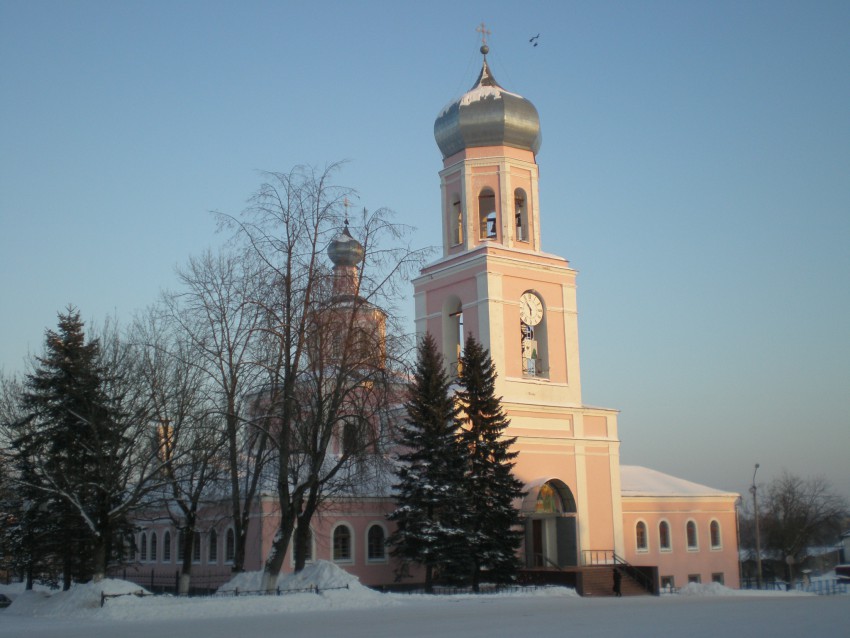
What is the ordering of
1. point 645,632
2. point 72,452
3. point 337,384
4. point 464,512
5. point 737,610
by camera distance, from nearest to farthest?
point 645,632
point 737,610
point 337,384
point 72,452
point 464,512

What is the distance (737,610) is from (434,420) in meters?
12.2

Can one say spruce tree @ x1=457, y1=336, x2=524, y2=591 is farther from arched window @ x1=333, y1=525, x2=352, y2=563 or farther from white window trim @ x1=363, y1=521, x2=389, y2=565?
arched window @ x1=333, y1=525, x2=352, y2=563

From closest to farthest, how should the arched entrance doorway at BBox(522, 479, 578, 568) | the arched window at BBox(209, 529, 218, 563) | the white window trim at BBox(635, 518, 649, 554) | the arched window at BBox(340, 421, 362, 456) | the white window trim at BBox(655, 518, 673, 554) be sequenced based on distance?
the arched window at BBox(340, 421, 362, 456) → the arched entrance doorway at BBox(522, 479, 578, 568) → the arched window at BBox(209, 529, 218, 563) → the white window trim at BBox(635, 518, 649, 554) → the white window trim at BBox(655, 518, 673, 554)

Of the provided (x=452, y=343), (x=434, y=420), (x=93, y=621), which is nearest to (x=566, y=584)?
(x=434, y=420)

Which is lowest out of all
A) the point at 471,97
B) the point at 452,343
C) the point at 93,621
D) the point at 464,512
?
the point at 93,621

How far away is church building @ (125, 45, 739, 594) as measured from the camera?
34125 mm

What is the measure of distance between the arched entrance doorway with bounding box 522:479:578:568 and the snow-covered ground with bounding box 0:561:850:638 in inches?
244

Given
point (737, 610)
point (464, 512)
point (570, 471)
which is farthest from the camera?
point (570, 471)

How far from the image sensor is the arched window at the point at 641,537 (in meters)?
37.7

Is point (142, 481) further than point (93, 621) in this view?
Yes

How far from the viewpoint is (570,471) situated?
35344 millimetres

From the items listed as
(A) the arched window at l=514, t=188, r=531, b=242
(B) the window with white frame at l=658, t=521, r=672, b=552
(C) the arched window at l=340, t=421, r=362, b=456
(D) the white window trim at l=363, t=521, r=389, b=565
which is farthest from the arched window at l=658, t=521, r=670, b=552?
(C) the arched window at l=340, t=421, r=362, b=456

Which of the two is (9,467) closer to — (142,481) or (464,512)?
(142,481)

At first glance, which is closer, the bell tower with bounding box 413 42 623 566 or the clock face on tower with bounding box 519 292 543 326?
the bell tower with bounding box 413 42 623 566
